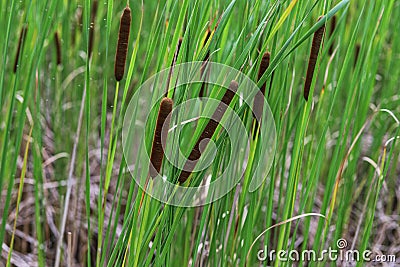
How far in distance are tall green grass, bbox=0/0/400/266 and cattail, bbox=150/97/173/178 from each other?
5 cm

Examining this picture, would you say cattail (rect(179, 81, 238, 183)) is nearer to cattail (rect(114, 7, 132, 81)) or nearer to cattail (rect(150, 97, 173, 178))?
cattail (rect(150, 97, 173, 178))

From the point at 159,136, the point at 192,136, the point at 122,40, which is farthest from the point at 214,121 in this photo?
the point at 192,136

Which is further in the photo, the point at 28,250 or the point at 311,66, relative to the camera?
the point at 28,250

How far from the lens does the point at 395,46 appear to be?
136 cm

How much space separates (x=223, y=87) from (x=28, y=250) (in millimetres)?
978

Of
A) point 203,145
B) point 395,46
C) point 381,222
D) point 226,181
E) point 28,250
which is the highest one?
point 395,46

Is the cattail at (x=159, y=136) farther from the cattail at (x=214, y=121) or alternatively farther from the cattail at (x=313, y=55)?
the cattail at (x=313, y=55)

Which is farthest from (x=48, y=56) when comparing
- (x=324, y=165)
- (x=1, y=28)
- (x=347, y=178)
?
(x=347, y=178)

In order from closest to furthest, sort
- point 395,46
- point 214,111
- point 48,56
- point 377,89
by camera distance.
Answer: point 214,111, point 395,46, point 48,56, point 377,89

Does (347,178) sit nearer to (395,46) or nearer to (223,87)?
(395,46)

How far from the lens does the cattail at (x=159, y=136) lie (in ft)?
1.87

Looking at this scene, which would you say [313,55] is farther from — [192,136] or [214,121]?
[192,136]

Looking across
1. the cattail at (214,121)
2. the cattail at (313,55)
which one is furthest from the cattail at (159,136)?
the cattail at (313,55)

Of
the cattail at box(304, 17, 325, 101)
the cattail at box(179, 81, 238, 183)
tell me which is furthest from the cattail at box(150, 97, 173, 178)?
the cattail at box(304, 17, 325, 101)
